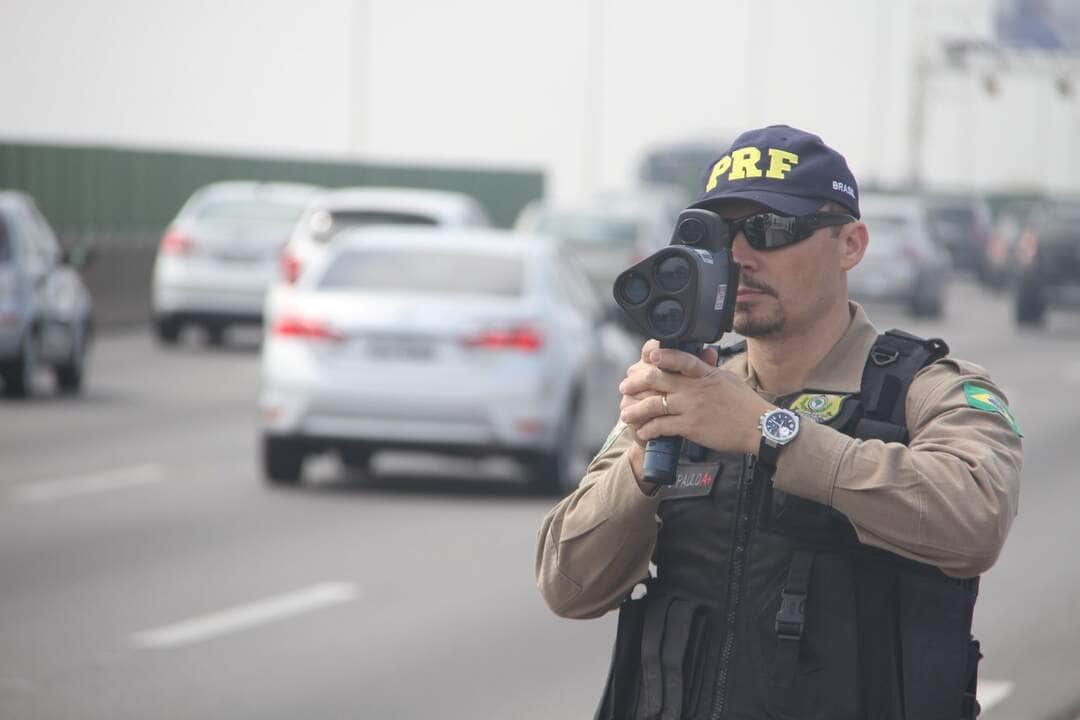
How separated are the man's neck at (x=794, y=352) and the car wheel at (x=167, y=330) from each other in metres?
24.3

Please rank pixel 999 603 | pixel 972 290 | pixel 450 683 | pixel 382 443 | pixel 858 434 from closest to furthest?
1. pixel 858 434
2. pixel 450 683
3. pixel 999 603
4. pixel 382 443
5. pixel 972 290

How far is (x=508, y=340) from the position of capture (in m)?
14.7

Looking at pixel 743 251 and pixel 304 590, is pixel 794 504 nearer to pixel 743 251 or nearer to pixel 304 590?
pixel 743 251

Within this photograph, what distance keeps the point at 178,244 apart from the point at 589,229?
540 cm

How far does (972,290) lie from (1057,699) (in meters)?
44.2

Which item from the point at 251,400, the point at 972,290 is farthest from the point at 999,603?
the point at 972,290

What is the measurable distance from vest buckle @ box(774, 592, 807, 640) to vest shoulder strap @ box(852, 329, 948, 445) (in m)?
0.26

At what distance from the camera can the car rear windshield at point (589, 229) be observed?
99.1 ft

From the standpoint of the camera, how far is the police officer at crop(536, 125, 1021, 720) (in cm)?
366

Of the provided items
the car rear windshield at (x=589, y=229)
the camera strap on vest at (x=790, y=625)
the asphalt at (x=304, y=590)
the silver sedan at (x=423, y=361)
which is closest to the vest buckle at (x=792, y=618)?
the camera strap on vest at (x=790, y=625)

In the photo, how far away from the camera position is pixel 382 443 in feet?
47.9

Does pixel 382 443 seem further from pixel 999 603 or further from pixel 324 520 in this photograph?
pixel 999 603

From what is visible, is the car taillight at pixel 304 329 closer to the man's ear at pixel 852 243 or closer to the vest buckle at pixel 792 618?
the man's ear at pixel 852 243

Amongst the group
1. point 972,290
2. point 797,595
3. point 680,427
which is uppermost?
point 680,427
